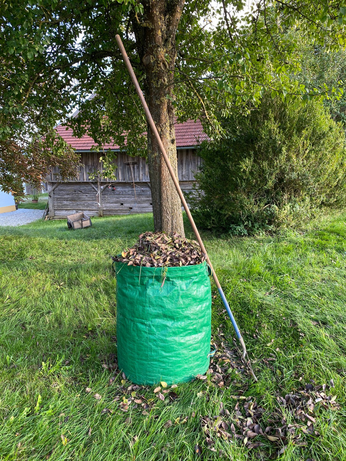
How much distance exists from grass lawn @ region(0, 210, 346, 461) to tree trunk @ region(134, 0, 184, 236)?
1189mm

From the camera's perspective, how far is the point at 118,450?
69.9 inches

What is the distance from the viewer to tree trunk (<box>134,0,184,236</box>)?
3.50 m

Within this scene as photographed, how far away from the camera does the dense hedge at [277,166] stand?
5.86m

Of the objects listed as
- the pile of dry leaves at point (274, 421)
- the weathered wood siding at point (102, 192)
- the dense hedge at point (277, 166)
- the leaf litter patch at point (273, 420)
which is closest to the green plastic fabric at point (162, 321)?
the leaf litter patch at point (273, 420)

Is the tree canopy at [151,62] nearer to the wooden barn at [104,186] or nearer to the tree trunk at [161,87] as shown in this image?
the tree trunk at [161,87]

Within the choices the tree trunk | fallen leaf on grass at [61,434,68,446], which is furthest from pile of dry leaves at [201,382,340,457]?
the tree trunk

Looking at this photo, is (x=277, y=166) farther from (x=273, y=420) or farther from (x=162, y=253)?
(x=273, y=420)

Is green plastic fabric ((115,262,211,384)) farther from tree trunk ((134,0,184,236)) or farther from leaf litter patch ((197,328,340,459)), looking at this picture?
tree trunk ((134,0,184,236))

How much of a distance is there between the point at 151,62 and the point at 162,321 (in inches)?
117

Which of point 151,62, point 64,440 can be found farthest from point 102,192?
point 64,440

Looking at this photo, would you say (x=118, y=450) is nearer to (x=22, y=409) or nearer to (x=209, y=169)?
(x=22, y=409)

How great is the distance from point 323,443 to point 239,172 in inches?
187

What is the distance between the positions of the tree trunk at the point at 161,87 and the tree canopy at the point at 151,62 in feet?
0.04

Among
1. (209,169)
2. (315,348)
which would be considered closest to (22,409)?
(315,348)
